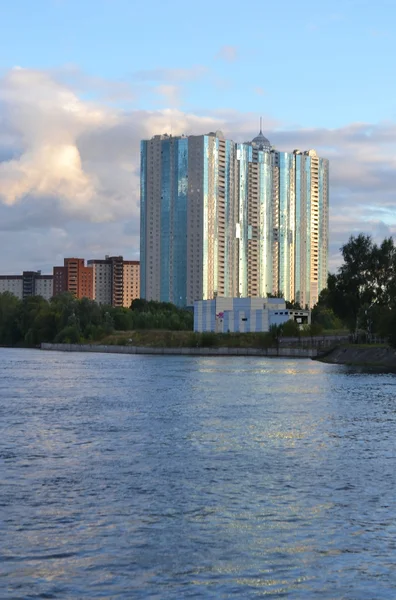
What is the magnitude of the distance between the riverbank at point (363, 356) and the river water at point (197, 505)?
72.8m

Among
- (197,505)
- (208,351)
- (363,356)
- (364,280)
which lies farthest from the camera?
(208,351)

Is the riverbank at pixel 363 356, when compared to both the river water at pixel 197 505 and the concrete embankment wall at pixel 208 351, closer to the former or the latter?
the concrete embankment wall at pixel 208 351

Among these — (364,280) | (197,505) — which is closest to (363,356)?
(364,280)

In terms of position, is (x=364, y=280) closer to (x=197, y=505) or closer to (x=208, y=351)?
(x=208, y=351)

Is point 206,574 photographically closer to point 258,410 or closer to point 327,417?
point 327,417

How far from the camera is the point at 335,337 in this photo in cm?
18300

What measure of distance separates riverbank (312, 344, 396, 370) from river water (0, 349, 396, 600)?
72.8 m

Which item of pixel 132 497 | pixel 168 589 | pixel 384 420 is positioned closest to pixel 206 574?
pixel 168 589

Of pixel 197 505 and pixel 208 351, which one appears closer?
pixel 197 505

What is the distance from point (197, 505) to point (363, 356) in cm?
10988

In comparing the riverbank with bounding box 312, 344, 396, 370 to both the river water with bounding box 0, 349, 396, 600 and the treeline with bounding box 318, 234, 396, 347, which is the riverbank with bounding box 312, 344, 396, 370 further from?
the river water with bounding box 0, 349, 396, 600

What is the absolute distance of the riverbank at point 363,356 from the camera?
122 metres

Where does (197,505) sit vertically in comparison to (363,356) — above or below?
below

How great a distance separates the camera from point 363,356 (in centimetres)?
13112
